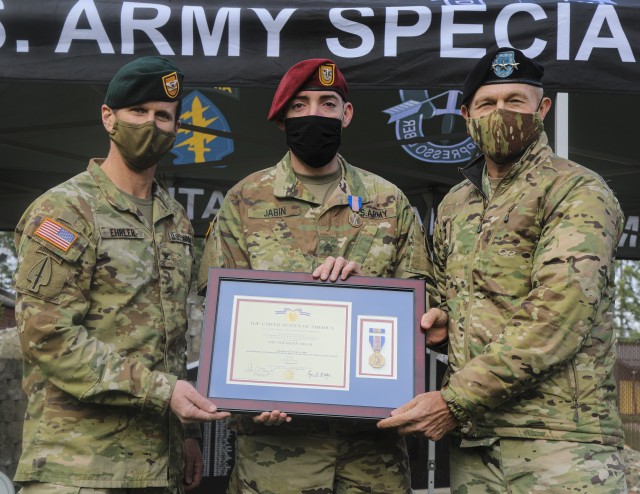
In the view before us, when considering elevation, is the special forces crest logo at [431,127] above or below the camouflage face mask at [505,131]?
above

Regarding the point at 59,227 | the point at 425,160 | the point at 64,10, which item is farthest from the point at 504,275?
the point at 425,160

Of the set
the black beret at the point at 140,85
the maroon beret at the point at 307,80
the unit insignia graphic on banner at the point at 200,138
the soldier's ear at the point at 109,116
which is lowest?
the soldier's ear at the point at 109,116

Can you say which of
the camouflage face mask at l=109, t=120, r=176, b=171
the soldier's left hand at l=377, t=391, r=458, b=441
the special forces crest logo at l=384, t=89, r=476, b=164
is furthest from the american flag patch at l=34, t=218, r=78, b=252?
the special forces crest logo at l=384, t=89, r=476, b=164

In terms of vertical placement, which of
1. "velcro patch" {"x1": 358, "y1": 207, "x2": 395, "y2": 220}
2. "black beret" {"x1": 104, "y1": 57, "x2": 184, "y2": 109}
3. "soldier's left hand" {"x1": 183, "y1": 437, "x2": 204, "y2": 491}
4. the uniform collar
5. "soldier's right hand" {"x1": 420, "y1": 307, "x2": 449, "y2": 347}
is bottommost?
"soldier's left hand" {"x1": 183, "y1": 437, "x2": 204, "y2": 491}

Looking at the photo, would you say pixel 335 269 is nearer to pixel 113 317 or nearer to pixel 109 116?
pixel 113 317

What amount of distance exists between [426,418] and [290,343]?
0.55m

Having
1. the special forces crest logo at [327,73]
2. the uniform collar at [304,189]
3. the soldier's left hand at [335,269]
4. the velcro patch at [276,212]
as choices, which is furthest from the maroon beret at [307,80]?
the soldier's left hand at [335,269]

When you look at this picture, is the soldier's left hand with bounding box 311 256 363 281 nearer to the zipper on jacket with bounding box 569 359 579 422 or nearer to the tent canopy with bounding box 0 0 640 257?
the zipper on jacket with bounding box 569 359 579 422

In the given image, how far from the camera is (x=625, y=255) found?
7438 mm

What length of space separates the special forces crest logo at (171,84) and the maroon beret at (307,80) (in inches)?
15.7

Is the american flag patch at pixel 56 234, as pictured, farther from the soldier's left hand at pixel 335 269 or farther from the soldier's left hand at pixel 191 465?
the soldier's left hand at pixel 191 465

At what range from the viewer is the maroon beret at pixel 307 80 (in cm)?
317

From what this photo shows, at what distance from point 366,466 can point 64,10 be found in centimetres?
236

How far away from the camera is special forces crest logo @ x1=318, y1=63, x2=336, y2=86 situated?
3197mm
